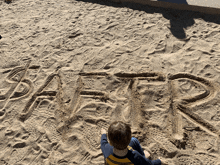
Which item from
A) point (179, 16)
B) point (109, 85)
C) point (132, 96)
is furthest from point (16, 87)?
point (179, 16)

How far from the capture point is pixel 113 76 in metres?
3.17

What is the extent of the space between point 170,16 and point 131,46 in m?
1.58

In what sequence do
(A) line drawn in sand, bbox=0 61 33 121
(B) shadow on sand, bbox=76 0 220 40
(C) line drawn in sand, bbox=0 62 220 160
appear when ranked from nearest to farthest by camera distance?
(C) line drawn in sand, bbox=0 62 220 160, (A) line drawn in sand, bbox=0 61 33 121, (B) shadow on sand, bbox=76 0 220 40

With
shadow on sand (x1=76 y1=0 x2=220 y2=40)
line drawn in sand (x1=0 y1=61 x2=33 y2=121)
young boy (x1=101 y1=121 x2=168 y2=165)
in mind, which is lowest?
line drawn in sand (x1=0 y1=61 x2=33 y2=121)

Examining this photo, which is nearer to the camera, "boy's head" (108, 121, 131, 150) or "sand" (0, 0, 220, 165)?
"boy's head" (108, 121, 131, 150)

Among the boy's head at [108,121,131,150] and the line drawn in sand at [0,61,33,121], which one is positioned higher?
the boy's head at [108,121,131,150]

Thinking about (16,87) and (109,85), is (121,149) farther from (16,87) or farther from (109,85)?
(16,87)

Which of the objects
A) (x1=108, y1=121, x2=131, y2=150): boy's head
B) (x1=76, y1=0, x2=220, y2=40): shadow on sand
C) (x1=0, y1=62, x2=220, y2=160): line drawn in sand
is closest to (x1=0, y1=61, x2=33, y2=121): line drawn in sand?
(x1=0, y1=62, x2=220, y2=160): line drawn in sand

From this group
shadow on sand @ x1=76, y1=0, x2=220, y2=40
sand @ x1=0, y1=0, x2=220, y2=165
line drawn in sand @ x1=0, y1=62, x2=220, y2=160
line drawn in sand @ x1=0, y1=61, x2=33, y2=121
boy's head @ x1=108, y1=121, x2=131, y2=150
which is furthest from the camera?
shadow on sand @ x1=76, y1=0, x2=220, y2=40

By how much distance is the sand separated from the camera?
2.41 meters

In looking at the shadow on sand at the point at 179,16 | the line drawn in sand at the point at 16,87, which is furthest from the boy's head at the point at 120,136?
the shadow on sand at the point at 179,16

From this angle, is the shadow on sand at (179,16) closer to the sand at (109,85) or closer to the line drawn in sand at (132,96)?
the sand at (109,85)

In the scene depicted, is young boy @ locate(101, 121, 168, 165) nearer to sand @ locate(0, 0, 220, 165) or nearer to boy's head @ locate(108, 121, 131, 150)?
boy's head @ locate(108, 121, 131, 150)

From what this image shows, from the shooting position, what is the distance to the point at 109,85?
3.06 m
